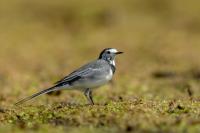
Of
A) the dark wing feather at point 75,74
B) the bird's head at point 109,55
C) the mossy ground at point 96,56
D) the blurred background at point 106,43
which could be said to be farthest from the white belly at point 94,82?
the blurred background at point 106,43

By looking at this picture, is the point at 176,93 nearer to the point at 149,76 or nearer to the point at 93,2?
the point at 149,76

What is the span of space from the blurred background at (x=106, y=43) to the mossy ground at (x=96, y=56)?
3 cm

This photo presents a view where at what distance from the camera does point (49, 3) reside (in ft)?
101

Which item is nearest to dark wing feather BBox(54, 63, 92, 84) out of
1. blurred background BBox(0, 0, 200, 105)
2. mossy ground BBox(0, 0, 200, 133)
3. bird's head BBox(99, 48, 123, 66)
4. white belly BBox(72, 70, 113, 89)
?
white belly BBox(72, 70, 113, 89)

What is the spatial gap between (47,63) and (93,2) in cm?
1028

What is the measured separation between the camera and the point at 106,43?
24.3 m

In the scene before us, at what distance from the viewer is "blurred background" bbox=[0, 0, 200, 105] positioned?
54.0 feet

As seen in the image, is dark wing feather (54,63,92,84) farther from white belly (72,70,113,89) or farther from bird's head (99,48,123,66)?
bird's head (99,48,123,66)

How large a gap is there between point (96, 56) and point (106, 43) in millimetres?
2568

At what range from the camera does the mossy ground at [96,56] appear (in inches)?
394

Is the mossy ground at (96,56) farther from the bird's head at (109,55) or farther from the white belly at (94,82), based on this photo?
the bird's head at (109,55)

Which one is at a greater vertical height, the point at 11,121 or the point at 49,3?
the point at 49,3

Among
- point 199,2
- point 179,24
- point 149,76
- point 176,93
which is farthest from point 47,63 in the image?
point 199,2

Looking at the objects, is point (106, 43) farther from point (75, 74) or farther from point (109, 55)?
point (75, 74)
